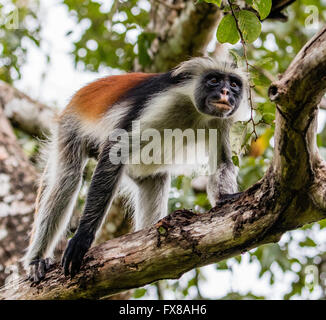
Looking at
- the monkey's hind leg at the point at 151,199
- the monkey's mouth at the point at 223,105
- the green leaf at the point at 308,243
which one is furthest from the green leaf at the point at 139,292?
the monkey's mouth at the point at 223,105

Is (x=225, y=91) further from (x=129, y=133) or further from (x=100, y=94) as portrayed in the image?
(x=100, y=94)

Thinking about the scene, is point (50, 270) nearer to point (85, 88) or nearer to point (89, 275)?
point (89, 275)

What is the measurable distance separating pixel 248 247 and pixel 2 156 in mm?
4456

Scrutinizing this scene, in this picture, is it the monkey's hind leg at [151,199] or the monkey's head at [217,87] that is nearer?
the monkey's head at [217,87]

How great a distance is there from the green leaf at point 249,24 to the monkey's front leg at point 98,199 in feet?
6.87

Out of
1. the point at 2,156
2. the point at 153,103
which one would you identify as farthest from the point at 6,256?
the point at 153,103

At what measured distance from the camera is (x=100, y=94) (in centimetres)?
563

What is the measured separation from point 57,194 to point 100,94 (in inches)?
53.9

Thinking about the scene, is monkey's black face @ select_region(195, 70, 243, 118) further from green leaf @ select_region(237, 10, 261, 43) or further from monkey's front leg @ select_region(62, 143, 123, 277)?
green leaf @ select_region(237, 10, 261, 43)

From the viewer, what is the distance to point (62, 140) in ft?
19.2

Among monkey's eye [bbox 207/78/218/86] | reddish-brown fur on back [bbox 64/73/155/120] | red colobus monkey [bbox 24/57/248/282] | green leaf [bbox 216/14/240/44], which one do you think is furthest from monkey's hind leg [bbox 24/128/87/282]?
green leaf [bbox 216/14/240/44]

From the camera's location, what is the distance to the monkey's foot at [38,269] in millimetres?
4332

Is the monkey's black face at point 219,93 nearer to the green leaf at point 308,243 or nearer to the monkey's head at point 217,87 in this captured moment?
the monkey's head at point 217,87

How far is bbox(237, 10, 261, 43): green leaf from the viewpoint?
320 centimetres
